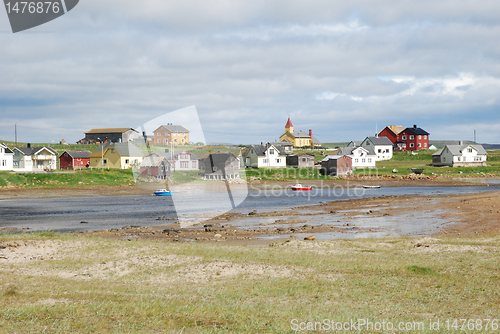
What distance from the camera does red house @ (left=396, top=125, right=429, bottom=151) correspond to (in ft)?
497

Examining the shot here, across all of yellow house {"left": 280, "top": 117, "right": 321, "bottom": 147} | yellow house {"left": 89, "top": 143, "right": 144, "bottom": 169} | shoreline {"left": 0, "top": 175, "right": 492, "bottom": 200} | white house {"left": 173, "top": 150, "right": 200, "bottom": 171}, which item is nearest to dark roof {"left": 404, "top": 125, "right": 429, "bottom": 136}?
yellow house {"left": 280, "top": 117, "right": 321, "bottom": 147}

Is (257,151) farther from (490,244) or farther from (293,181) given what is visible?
(490,244)

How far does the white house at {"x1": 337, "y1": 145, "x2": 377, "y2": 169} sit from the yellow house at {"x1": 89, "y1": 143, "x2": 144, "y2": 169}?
52.6 meters

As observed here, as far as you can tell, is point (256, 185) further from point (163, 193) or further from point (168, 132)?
point (168, 132)

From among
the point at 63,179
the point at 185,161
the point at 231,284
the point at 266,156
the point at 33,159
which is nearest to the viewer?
the point at 231,284

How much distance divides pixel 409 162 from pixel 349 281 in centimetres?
11579

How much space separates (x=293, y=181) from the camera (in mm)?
94438

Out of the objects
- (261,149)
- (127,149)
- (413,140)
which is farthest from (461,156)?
(127,149)

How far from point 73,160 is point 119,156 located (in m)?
11.9

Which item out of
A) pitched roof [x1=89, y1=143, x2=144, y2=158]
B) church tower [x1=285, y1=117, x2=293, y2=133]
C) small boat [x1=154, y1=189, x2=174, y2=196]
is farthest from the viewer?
church tower [x1=285, y1=117, x2=293, y2=133]

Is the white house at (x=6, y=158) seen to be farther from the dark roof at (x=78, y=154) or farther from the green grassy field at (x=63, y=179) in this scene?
the dark roof at (x=78, y=154)

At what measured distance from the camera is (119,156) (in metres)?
102

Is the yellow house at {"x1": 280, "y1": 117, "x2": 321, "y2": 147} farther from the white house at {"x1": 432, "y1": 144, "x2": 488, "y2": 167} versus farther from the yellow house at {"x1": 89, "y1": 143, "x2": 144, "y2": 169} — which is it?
the yellow house at {"x1": 89, "y1": 143, "x2": 144, "y2": 169}

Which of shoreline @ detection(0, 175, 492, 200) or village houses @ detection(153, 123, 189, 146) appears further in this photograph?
shoreline @ detection(0, 175, 492, 200)
